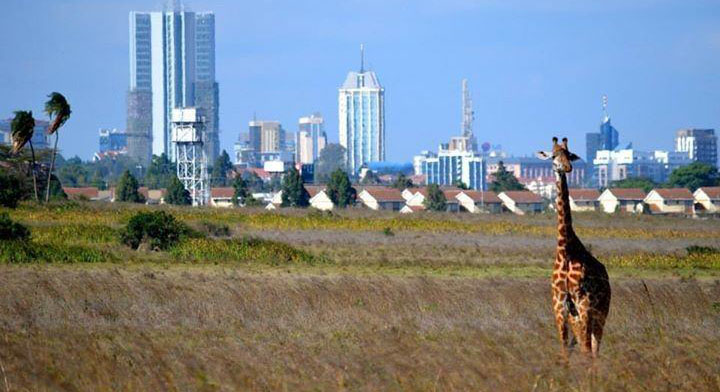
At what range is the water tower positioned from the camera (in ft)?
545

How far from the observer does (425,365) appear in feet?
48.1

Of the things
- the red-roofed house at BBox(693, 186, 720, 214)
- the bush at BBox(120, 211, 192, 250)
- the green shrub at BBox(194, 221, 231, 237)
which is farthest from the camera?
the red-roofed house at BBox(693, 186, 720, 214)

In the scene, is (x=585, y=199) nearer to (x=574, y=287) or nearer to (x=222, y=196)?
(x=222, y=196)

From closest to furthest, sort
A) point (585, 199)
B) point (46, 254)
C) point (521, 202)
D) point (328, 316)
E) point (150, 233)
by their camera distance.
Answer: point (328, 316) → point (46, 254) → point (150, 233) → point (521, 202) → point (585, 199)

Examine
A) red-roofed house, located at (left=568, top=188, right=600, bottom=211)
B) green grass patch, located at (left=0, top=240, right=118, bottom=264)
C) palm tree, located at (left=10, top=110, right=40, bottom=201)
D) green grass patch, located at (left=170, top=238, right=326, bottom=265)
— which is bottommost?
red-roofed house, located at (left=568, top=188, right=600, bottom=211)

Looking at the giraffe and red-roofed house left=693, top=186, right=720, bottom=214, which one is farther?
red-roofed house left=693, top=186, right=720, bottom=214

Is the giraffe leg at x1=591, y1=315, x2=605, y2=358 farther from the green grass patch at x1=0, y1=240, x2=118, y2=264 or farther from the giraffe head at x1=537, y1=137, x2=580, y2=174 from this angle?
the green grass patch at x1=0, y1=240, x2=118, y2=264

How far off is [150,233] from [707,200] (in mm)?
105549

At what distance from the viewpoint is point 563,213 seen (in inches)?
781

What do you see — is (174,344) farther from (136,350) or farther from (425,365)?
(425,365)

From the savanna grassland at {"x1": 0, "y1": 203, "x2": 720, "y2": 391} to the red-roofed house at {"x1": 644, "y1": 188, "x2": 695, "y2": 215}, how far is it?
82663 millimetres

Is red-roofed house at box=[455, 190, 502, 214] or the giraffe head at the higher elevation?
the giraffe head

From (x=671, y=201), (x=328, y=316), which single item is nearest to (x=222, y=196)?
(x=671, y=201)

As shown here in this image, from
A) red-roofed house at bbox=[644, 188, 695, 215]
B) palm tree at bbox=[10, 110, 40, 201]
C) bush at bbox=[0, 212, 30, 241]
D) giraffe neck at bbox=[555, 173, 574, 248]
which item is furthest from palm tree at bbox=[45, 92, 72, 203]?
red-roofed house at bbox=[644, 188, 695, 215]
